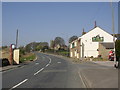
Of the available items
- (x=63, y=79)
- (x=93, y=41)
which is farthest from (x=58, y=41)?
(x=63, y=79)

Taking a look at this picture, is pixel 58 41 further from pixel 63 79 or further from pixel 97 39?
pixel 63 79

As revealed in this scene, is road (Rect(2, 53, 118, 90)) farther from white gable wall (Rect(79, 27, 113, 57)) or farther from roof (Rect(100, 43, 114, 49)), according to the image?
white gable wall (Rect(79, 27, 113, 57))

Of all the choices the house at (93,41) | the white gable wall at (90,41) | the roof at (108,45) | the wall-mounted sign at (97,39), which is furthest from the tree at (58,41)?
the roof at (108,45)

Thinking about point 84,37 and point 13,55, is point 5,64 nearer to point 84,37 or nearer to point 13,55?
point 13,55

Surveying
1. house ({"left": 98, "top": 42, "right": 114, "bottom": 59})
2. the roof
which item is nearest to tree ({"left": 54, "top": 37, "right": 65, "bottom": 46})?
the roof

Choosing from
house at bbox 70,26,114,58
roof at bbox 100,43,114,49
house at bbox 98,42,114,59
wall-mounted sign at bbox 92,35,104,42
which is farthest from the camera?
wall-mounted sign at bbox 92,35,104,42

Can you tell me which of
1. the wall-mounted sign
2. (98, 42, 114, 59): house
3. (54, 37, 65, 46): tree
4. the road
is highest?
(54, 37, 65, 46): tree

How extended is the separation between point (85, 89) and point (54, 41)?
155 meters

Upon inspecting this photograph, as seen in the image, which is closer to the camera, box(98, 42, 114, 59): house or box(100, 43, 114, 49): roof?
box(98, 42, 114, 59): house

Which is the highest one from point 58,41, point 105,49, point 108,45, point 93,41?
point 58,41

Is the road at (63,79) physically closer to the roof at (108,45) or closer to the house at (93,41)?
the roof at (108,45)

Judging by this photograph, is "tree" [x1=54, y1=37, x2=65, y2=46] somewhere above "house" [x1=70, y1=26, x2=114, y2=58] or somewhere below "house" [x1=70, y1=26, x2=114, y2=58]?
above

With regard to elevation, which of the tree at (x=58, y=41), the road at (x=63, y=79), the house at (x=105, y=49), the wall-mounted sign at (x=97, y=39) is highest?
the tree at (x=58, y=41)

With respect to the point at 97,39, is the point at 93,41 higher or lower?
lower
